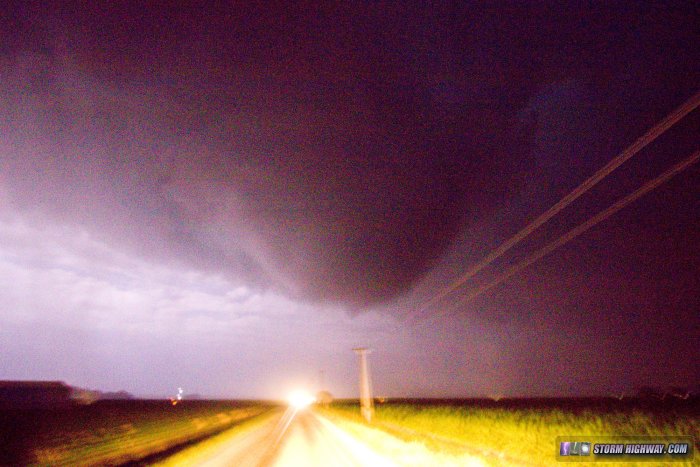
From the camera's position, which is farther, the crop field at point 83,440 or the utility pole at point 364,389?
the utility pole at point 364,389

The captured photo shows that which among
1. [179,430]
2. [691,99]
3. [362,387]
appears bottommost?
[179,430]

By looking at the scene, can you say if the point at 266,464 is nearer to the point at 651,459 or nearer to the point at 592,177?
the point at 651,459

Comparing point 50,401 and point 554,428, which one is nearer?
point 554,428

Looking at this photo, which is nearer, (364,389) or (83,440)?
(83,440)

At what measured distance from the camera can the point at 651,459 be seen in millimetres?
12938

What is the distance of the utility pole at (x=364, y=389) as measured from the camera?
144ft

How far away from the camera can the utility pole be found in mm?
43884

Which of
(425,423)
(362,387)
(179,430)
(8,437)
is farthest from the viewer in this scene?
(362,387)

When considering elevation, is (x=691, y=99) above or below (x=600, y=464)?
above

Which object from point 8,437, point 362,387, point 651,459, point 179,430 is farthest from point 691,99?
point 362,387

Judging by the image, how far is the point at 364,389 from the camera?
158ft

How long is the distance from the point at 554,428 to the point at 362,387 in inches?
1327

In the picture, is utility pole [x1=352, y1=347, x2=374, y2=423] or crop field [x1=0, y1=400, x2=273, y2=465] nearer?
crop field [x1=0, y1=400, x2=273, y2=465]

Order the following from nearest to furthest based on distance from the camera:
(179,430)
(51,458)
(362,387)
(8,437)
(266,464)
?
(266,464)
(51,458)
(8,437)
(179,430)
(362,387)
